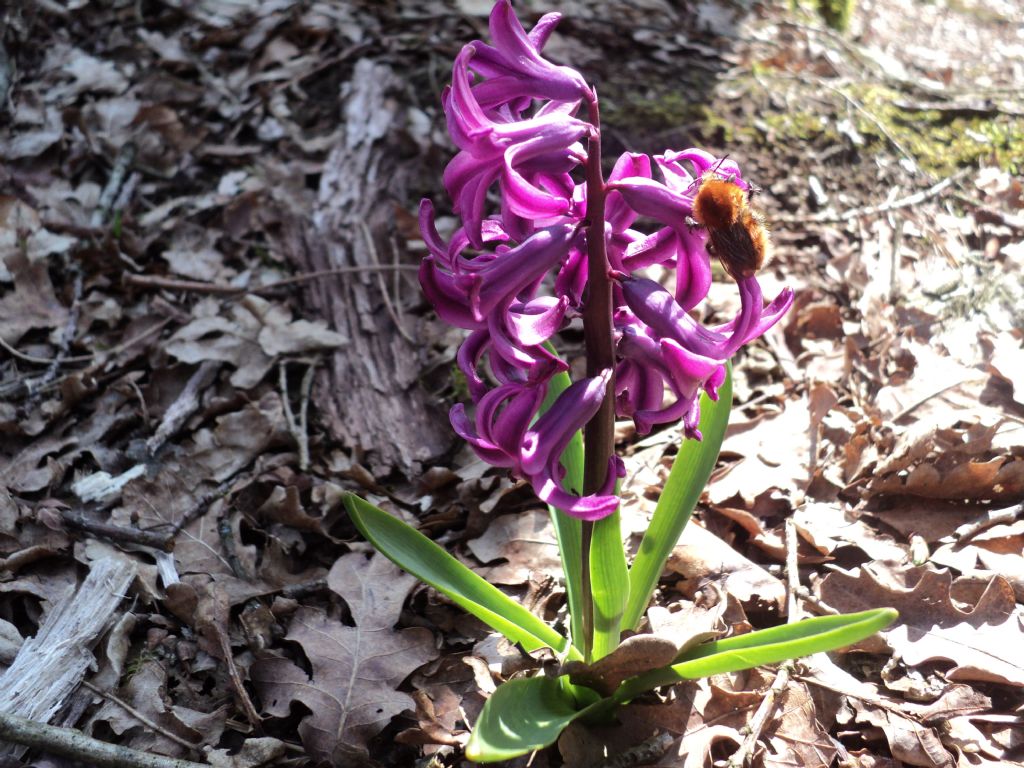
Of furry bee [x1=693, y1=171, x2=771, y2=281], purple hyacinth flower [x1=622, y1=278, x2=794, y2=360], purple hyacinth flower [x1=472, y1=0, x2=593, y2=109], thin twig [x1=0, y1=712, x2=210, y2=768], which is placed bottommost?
thin twig [x1=0, y1=712, x2=210, y2=768]

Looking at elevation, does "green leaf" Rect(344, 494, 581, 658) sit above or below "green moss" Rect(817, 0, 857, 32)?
below

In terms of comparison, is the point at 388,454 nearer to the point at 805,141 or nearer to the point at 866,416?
the point at 866,416

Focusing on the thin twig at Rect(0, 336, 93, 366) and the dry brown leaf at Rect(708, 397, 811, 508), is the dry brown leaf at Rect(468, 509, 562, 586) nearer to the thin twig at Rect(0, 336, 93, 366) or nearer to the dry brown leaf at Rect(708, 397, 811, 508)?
the dry brown leaf at Rect(708, 397, 811, 508)

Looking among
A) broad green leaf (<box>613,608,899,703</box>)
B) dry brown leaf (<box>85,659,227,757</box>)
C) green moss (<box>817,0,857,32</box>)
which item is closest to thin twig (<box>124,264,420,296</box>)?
dry brown leaf (<box>85,659,227,757</box>)

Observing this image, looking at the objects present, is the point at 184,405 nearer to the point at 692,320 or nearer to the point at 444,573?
the point at 444,573

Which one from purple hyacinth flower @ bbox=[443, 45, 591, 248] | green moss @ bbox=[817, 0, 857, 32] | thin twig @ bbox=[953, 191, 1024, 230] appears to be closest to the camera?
purple hyacinth flower @ bbox=[443, 45, 591, 248]

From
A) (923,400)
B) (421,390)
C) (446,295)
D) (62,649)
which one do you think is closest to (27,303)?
(421,390)
